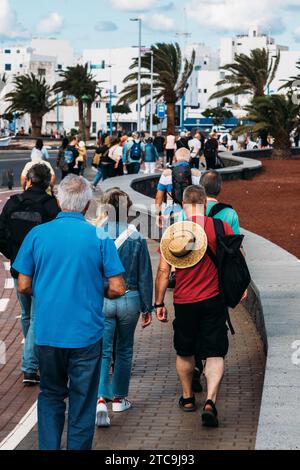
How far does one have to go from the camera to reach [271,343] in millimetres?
8703

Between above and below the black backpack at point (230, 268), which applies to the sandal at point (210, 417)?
below

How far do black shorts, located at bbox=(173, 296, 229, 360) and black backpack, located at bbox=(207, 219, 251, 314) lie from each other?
123 millimetres

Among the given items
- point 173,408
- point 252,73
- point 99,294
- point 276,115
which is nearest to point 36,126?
point 252,73

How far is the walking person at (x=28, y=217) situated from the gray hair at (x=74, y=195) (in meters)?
2.49

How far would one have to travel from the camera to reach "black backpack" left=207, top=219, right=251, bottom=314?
7.57m

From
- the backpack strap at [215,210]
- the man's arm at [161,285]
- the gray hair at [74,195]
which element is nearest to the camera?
the gray hair at [74,195]

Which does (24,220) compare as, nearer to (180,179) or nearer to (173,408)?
(173,408)

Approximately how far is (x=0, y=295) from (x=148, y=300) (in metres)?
6.28

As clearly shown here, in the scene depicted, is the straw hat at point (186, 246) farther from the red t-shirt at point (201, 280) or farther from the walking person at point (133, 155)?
the walking person at point (133, 155)

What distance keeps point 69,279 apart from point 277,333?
3.37m

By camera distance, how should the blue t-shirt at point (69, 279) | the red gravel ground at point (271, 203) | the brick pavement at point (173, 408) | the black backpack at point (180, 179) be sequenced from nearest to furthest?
1. the blue t-shirt at point (69, 279)
2. the brick pavement at point (173, 408)
3. the black backpack at point (180, 179)
4. the red gravel ground at point (271, 203)

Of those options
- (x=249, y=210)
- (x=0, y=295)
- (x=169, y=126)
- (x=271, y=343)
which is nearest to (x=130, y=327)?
(x=271, y=343)

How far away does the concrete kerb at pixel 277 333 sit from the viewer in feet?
20.5

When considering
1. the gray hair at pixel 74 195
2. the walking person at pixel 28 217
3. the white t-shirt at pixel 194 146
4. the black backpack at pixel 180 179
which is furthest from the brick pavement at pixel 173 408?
the white t-shirt at pixel 194 146
